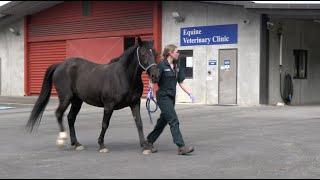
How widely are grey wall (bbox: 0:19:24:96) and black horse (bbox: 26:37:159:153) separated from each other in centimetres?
2367

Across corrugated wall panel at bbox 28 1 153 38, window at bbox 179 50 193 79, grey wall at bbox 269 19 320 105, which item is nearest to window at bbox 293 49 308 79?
grey wall at bbox 269 19 320 105

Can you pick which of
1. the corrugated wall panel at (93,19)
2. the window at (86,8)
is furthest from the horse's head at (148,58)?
the window at (86,8)

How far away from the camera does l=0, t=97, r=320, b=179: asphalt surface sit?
28.1 ft

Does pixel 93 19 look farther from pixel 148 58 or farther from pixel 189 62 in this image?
pixel 148 58

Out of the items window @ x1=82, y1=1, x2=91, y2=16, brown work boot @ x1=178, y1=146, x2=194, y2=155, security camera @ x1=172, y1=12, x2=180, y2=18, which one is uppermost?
window @ x1=82, y1=1, x2=91, y2=16

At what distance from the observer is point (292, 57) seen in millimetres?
25203

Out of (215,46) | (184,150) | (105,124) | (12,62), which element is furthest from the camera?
(12,62)

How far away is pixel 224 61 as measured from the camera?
2470 cm

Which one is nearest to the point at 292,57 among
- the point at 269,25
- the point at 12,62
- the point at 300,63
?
the point at 300,63

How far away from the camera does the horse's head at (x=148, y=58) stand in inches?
397

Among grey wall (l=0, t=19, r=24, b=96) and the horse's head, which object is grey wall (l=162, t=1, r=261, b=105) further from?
the horse's head

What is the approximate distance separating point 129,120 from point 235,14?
8693mm

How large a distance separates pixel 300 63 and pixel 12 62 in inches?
679

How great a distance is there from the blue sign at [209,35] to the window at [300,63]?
9.94 feet
